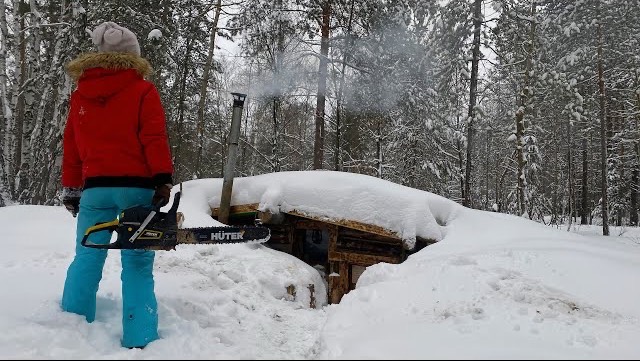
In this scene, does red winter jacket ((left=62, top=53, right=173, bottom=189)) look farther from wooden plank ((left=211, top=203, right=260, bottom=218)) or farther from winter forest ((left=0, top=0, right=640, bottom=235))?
winter forest ((left=0, top=0, right=640, bottom=235))

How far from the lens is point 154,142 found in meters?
2.82

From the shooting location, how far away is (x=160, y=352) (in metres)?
2.66

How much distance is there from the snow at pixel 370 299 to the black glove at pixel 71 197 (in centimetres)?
69

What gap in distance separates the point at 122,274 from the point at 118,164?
745 millimetres

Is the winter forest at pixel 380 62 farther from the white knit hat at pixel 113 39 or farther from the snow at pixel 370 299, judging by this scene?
the white knit hat at pixel 113 39

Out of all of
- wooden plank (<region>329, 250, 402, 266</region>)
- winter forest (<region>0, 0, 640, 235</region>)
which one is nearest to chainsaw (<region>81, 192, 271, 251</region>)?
wooden plank (<region>329, 250, 402, 266</region>)

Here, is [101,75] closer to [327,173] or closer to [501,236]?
[327,173]

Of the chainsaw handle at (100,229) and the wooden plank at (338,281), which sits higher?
the chainsaw handle at (100,229)

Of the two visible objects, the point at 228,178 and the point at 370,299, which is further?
the point at 228,178

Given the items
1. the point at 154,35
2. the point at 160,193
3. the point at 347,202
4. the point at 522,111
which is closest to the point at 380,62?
the point at 522,111

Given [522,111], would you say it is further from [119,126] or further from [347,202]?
[119,126]

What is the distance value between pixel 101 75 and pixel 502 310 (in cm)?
329

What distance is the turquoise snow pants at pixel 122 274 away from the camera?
2779mm

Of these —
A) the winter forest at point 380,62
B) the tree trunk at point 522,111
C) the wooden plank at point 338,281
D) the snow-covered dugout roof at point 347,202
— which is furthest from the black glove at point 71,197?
the tree trunk at point 522,111
